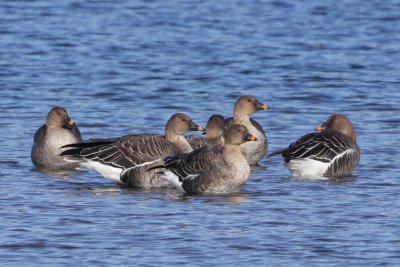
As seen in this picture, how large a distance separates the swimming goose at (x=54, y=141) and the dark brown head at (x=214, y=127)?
2057 mm

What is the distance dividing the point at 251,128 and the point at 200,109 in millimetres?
4052

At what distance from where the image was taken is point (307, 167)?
16.6 m

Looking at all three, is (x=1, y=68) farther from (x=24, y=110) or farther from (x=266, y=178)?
(x=266, y=178)

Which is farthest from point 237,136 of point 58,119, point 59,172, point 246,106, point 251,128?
point 58,119

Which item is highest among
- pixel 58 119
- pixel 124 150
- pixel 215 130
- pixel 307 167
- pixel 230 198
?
pixel 58 119

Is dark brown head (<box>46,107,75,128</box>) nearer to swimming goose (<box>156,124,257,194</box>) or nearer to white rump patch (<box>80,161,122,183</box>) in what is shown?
white rump patch (<box>80,161,122,183</box>)

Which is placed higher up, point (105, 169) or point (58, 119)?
point (58, 119)

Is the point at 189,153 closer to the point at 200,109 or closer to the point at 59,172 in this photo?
the point at 59,172

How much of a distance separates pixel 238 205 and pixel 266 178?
7.05 feet

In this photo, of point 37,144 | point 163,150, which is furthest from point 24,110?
point 163,150

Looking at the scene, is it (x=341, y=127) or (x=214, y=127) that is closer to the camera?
(x=214, y=127)

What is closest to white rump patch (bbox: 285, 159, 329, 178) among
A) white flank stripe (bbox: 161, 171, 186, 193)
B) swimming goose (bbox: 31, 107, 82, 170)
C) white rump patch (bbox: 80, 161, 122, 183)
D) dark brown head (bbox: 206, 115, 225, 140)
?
dark brown head (bbox: 206, 115, 225, 140)

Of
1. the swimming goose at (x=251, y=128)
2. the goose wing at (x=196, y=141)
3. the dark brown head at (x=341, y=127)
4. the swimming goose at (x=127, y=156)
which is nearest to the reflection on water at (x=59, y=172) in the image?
the swimming goose at (x=127, y=156)

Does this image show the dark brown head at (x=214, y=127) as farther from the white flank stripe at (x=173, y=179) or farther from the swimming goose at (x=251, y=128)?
the white flank stripe at (x=173, y=179)
